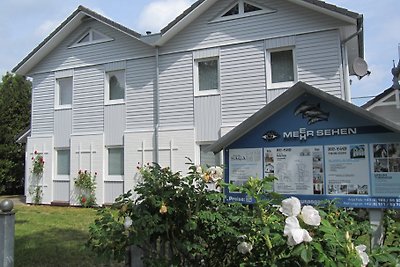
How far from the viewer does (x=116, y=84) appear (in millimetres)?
15281

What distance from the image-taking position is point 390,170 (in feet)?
12.9

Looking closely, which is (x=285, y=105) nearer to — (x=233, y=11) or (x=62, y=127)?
(x=233, y=11)

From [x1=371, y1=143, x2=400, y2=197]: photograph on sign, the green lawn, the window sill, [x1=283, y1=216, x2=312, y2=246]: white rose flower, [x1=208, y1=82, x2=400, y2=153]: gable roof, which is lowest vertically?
the green lawn

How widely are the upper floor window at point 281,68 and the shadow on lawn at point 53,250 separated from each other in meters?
7.38

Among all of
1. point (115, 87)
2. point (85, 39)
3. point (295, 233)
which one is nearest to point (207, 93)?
point (115, 87)

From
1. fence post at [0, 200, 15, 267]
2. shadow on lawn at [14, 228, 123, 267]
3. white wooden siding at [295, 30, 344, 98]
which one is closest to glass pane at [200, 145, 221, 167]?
white wooden siding at [295, 30, 344, 98]

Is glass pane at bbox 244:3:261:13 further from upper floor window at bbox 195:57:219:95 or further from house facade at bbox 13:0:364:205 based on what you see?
upper floor window at bbox 195:57:219:95

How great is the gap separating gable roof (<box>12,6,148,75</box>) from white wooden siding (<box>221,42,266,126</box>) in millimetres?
4210

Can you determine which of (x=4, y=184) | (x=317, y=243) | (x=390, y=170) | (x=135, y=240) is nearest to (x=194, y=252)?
(x=135, y=240)

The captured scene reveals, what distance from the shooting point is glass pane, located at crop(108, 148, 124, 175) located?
48.9 feet

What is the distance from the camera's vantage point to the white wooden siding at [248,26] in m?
12.0

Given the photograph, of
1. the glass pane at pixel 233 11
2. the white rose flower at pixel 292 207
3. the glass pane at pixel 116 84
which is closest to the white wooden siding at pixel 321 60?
the glass pane at pixel 233 11

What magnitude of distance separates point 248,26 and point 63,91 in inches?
335

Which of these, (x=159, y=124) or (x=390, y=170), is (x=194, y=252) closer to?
(x=390, y=170)
